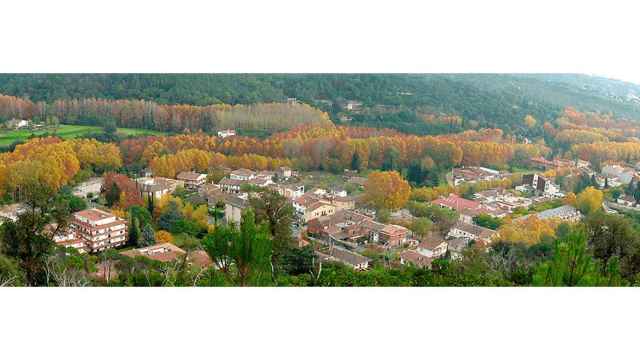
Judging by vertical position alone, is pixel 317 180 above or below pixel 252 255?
A: above

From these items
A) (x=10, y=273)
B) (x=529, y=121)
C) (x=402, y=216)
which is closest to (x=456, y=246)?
(x=402, y=216)

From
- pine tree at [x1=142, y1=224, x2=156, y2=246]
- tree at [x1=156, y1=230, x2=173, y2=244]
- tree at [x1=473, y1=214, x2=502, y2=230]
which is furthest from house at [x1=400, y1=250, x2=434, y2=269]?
pine tree at [x1=142, y1=224, x2=156, y2=246]

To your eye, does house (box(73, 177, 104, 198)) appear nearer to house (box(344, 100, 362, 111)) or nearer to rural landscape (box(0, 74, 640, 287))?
rural landscape (box(0, 74, 640, 287))

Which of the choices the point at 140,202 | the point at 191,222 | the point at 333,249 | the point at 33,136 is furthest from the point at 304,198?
the point at 33,136

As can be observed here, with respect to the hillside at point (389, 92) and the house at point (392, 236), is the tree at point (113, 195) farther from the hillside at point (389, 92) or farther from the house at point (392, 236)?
the house at point (392, 236)

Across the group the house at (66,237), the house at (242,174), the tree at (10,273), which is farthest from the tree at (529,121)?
the tree at (10,273)

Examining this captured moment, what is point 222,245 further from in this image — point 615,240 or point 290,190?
point 615,240
